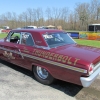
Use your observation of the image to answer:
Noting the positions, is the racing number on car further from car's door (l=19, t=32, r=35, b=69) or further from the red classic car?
car's door (l=19, t=32, r=35, b=69)

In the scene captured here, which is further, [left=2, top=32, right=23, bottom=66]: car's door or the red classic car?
[left=2, top=32, right=23, bottom=66]: car's door

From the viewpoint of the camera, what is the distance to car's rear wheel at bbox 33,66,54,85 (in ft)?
14.7

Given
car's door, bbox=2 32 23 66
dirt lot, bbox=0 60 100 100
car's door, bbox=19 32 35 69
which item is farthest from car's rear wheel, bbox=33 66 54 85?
car's door, bbox=2 32 23 66

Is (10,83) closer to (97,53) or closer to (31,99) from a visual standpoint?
(31,99)

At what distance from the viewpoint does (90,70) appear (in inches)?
139

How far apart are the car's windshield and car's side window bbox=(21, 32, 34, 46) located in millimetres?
493

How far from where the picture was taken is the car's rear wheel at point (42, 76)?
14.7 ft

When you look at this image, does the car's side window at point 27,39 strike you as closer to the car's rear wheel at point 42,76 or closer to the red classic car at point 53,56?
→ the red classic car at point 53,56

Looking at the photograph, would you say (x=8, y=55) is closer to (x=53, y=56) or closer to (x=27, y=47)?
(x=27, y=47)

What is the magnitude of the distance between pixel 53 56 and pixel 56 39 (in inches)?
38.7

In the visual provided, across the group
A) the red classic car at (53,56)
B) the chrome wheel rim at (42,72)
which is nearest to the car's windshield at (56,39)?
the red classic car at (53,56)

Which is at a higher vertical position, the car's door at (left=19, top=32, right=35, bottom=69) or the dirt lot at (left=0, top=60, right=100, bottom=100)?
the car's door at (left=19, top=32, right=35, bottom=69)

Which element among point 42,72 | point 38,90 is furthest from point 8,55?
point 38,90

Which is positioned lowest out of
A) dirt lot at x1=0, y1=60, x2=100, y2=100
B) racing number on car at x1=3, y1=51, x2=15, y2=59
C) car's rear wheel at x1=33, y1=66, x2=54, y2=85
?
dirt lot at x1=0, y1=60, x2=100, y2=100
